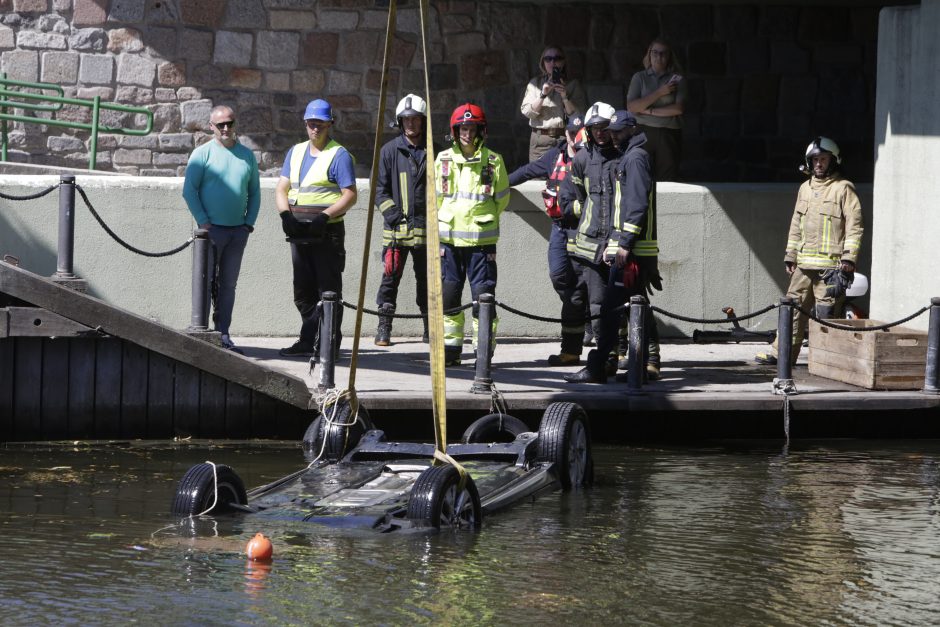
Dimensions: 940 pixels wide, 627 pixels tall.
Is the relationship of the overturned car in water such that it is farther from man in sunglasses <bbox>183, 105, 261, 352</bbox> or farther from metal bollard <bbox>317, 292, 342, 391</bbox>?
man in sunglasses <bbox>183, 105, 261, 352</bbox>

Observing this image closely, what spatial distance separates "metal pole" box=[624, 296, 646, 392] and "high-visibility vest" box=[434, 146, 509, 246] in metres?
1.65

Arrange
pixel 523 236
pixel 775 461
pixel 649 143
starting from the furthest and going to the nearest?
1. pixel 649 143
2. pixel 523 236
3. pixel 775 461

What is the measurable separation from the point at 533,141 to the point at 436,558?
8.40 meters

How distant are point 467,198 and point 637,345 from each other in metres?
2.03

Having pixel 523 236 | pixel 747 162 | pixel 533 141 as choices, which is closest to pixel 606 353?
pixel 523 236

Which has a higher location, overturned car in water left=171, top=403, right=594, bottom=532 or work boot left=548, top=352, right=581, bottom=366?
work boot left=548, top=352, right=581, bottom=366

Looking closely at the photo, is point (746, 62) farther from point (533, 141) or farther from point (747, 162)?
point (533, 141)

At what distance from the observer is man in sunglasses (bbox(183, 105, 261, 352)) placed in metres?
13.6

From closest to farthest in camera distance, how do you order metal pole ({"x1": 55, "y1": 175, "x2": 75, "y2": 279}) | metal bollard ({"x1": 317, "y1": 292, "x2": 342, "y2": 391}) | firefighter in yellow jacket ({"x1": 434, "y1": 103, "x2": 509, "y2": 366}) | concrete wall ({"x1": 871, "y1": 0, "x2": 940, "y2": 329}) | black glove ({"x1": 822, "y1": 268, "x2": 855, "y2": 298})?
metal bollard ({"x1": 317, "y1": 292, "x2": 342, "y2": 391}) < metal pole ({"x1": 55, "y1": 175, "x2": 75, "y2": 279}) < concrete wall ({"x1": 871, "y1": 0, "x2": 940, "y2": 329}) < black glove ({"x1": 822, "y1": 268, "x2": 855, "y2": 298}) < firefighter in yellow jacket ({"x1": 434, "y1": 103, "x2": 509, "y2": 366})

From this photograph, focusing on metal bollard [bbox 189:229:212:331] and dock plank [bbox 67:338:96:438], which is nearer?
dock plank [bbox 67:338:96:438]

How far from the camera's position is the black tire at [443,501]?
8961 mm

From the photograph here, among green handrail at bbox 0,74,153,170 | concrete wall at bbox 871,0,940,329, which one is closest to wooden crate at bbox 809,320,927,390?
Result: concrete wall at bbox 871,0,940,329

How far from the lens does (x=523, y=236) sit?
616 inches

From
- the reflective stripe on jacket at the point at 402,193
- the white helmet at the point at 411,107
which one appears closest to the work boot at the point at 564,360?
the reflective stripe on jacket at the point at 402,193
